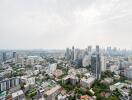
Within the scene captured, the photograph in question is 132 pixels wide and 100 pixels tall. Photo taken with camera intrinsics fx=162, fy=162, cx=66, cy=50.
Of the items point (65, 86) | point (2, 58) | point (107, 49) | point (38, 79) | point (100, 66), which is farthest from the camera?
point (107, 49)

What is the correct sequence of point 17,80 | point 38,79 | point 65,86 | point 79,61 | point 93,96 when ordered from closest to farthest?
point 93,96 < point 65,86 < point 17,80 < point 38,79 < point 79,61

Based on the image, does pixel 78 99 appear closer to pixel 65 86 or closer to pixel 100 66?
pixel 65 86

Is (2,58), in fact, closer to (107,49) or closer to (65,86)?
(65,86)

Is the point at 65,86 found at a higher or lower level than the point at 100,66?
lower

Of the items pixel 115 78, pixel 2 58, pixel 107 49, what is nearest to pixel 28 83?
pixel 115 78

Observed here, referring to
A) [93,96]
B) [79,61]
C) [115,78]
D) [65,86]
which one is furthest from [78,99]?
[79,61]

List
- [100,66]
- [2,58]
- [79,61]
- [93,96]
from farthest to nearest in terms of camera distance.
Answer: [2,58] < [79,61] < [100,66] < [93,96]

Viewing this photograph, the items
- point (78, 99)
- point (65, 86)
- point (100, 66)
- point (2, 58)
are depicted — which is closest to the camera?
point (78, 99)

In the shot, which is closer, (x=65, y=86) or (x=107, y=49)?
(x=65, y=86)

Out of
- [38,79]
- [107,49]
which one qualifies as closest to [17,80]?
[38,79]

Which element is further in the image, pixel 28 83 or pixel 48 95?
pixel 28 83
